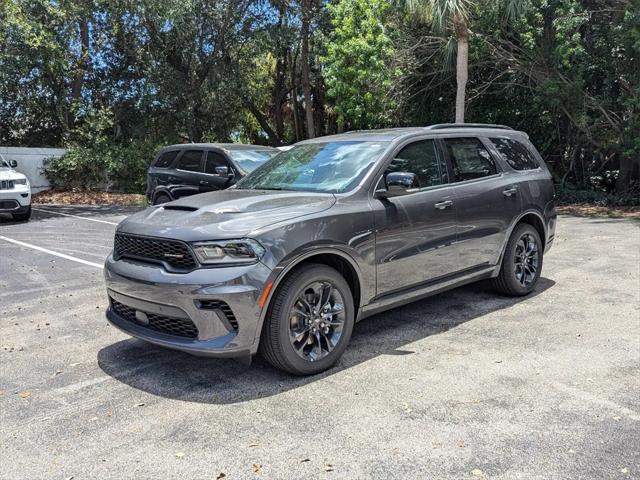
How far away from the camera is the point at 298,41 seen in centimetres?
2181

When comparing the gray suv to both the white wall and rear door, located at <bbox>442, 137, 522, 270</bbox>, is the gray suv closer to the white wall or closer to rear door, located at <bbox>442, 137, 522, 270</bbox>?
rear door, located at <bbox>442, 137, 522, 270</bbox>

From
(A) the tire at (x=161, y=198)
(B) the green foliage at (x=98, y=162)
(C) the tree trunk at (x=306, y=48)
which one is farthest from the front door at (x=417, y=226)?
(C) the tree trunk at (x=306, y=48)

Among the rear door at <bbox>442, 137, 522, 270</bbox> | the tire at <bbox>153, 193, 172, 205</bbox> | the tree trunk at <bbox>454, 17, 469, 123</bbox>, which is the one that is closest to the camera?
the rear door at <bbox>442, 137, 522, 270</bbox>

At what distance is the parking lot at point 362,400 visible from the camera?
10.2 ft

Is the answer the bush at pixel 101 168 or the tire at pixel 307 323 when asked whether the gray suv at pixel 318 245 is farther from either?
the bush at pixel 101 168

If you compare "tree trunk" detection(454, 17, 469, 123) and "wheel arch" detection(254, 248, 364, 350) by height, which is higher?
"tree trunk" detection(454, 17, 469, 123)

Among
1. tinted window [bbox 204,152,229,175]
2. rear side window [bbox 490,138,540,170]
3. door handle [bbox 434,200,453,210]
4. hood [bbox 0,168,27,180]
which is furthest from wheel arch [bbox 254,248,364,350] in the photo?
hood [bbox 0,168,27,180]

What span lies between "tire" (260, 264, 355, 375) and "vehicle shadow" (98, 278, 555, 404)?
6.0 inches

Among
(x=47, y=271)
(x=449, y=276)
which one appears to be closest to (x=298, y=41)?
(x=47, y=271)

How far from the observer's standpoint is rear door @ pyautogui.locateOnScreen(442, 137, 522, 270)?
18.0 ft

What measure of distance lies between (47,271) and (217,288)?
5155 millimetres

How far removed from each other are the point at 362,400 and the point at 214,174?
7.46 metres

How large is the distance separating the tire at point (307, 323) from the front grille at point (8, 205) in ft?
36.4

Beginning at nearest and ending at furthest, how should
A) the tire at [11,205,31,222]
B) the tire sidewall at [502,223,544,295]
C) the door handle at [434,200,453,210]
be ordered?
1. the door handle at [434,200,453,210]
2. the tire sidewall at [502,223,544,295]
3. the tire at [11,205,31,222]
